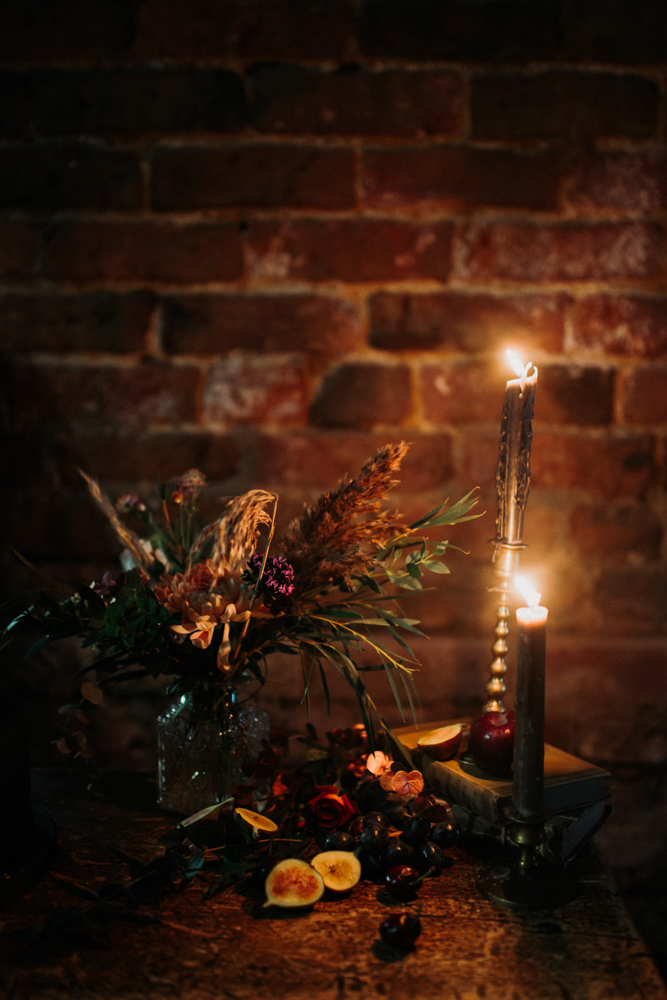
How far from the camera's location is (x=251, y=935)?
0.67 m

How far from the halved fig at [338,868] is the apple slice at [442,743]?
6.9 inches

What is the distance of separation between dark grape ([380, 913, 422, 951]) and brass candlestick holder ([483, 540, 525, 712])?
320 millimetres

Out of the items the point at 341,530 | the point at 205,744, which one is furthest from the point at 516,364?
the point at 205,744

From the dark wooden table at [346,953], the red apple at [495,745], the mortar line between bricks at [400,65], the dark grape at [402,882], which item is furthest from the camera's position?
the mortar line between bricks at [400,65]

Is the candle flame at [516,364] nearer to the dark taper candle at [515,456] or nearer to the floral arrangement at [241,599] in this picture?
the dark taper candle at [515,456]

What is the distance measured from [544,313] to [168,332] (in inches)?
25.2

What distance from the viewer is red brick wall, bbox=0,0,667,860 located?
3.70 feet

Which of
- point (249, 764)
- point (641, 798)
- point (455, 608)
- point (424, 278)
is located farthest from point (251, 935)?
point (424, 278)

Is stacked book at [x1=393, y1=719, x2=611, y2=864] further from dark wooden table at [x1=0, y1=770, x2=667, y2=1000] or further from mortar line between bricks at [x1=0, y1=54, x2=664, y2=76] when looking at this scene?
mortar line between bricks at [x1=0, y1=54, x2=664, y2=76]

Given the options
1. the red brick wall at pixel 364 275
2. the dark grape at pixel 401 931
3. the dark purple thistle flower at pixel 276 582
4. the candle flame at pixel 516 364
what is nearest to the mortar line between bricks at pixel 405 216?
the red brick wall at pixel 364 275

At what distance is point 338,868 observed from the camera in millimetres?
739

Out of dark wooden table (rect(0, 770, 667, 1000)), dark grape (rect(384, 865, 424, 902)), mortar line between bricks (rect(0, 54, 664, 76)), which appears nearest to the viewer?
dark wooden table (rect(0, 770, 667, 1000))

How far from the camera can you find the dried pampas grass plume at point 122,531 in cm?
83

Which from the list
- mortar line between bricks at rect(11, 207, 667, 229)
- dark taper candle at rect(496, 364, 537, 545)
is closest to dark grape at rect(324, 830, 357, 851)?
dark taper candle at rect(496, 364, 537, 545)
